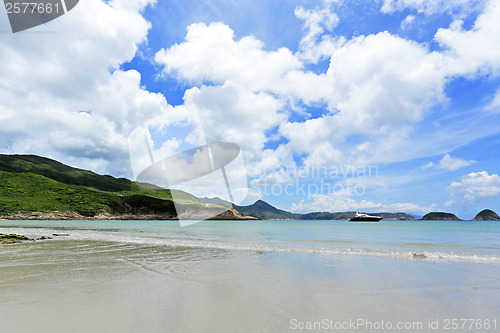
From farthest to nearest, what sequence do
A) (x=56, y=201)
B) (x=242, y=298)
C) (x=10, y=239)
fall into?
(x=56, y=201)
(x=10, y=239)
(x=242, y=298)

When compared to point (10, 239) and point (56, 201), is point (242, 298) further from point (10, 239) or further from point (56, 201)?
point (56, 201)

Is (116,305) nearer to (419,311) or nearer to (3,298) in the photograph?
(3,298)

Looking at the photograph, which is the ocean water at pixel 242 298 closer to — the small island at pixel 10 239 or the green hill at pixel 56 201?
the small island at pixel 10 239

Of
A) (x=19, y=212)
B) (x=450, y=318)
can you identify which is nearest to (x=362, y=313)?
(x=450, y=318)

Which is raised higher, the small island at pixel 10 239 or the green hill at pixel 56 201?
the green hill at pixel 56 201

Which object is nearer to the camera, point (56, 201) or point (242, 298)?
point (242, 298)

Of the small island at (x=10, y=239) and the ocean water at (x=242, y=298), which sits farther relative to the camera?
the small island at (x=10, y=239)

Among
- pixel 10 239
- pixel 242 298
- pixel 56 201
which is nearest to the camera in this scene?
pixel 242 298

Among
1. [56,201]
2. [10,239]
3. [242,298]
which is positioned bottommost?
[10,239]

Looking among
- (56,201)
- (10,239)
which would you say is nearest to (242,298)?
(10,239)

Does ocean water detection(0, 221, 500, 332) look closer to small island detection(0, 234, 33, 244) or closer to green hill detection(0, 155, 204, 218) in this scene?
small island detection(0, 234, 33, 244)

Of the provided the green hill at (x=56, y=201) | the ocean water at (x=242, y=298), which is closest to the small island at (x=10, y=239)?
the ocean water at (x=242, y=298)

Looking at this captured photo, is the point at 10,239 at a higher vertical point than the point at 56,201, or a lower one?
lower

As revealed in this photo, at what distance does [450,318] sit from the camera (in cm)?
648
